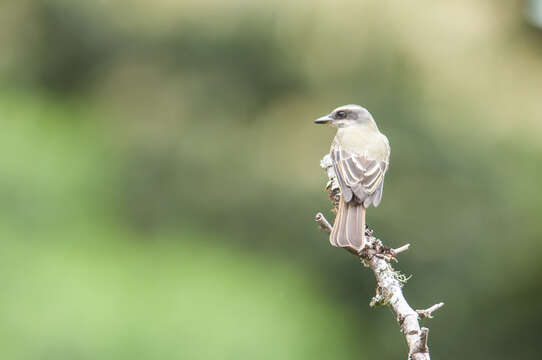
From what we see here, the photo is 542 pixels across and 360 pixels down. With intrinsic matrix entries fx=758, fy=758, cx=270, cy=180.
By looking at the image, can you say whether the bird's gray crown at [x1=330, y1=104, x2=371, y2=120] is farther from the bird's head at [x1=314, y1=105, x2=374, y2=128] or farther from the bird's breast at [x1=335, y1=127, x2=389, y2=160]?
the bird's breast at [x1=335, y1=127, x2=389, y2=160]

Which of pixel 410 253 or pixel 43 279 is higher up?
pixel 410 253

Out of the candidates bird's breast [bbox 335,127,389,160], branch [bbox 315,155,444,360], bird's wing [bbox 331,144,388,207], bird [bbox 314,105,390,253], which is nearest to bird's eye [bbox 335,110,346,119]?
bird [bbox 314,105,390,253]

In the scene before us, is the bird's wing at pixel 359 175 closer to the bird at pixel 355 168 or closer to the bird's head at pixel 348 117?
the bird at pixel 355 168

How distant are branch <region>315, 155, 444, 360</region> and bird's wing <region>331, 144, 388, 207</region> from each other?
34 centimetres

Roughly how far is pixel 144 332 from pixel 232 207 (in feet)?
5.03

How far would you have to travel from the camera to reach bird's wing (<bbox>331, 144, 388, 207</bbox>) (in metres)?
3.71

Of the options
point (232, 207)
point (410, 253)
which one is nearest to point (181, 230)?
point (232, 207)

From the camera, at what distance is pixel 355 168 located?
12.7ft

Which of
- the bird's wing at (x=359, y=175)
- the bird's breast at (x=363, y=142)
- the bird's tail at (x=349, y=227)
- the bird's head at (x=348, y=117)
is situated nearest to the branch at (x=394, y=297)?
the bird's tail at (x=349, y=227)

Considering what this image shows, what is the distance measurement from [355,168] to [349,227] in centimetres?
71

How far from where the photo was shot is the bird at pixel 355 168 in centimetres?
326

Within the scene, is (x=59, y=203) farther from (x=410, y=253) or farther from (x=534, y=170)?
(x=534, y=170)

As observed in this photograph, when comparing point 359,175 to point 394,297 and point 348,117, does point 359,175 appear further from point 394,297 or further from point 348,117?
point 394,297

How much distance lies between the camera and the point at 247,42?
775cm
